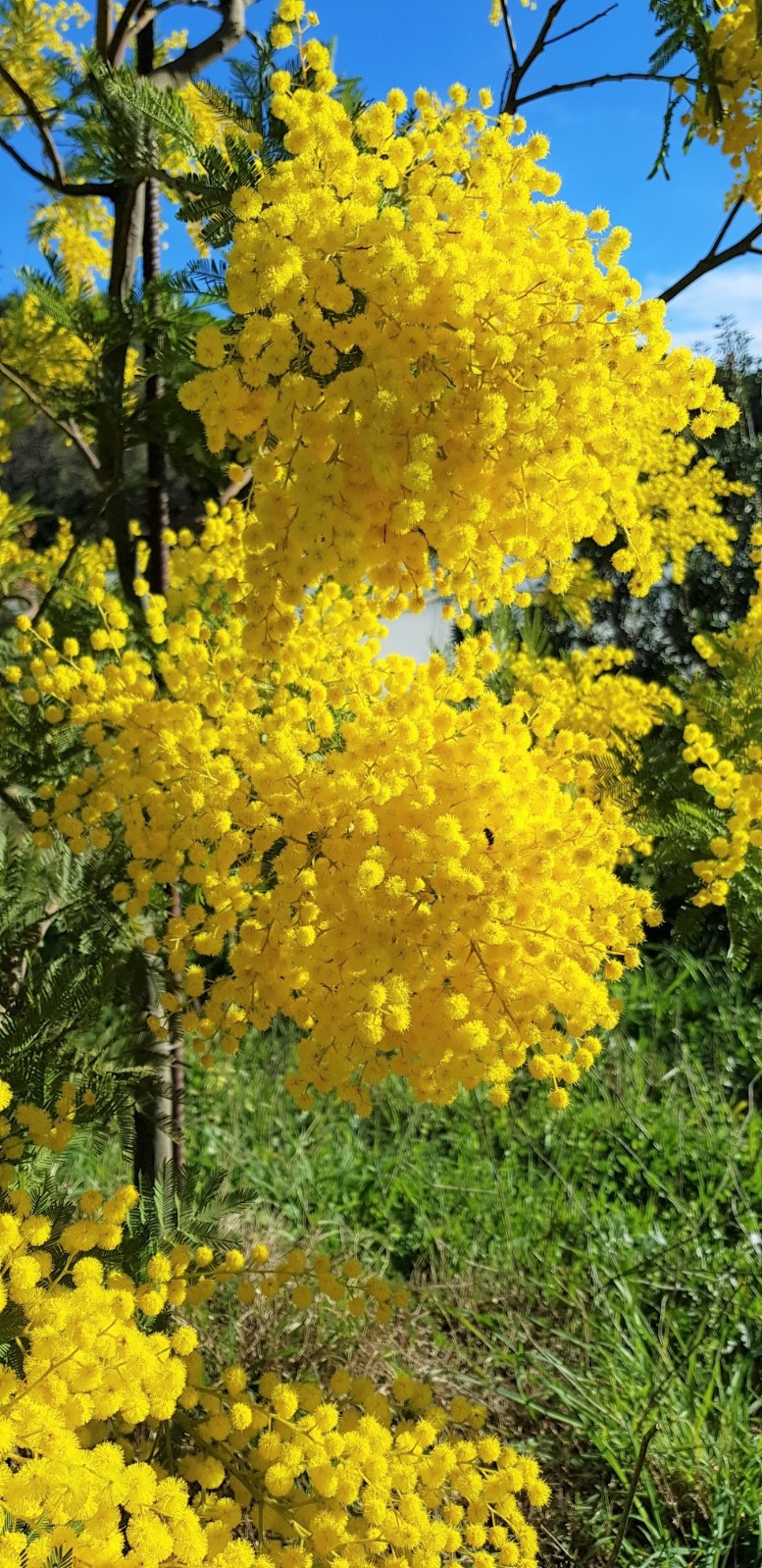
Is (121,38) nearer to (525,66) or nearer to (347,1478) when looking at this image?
(525,66)

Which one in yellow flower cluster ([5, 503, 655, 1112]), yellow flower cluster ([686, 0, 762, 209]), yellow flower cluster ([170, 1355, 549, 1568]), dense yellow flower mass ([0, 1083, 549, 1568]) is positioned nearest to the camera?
dense yellow flower mass ([0, 1083, 549, 1568])

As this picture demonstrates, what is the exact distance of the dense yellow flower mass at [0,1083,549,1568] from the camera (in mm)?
1096

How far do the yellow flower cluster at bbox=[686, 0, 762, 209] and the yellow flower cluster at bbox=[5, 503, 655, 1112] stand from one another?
1.26 metres

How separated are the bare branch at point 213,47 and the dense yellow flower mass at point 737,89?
1006 mm

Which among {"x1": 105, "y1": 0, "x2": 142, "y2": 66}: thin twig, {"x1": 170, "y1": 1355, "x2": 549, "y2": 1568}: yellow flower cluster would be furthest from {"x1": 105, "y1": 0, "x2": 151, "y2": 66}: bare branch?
{"x1": 170, "y1": 1355, "x2": 549, "y2": 1568}: yellow flower cluster

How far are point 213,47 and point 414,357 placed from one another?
1.56 meters

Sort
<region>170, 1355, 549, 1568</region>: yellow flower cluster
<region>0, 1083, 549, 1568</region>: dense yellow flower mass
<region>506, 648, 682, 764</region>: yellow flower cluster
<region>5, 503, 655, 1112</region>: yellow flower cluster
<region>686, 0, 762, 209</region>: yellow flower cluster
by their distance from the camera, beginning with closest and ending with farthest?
<region>0, 1083, 549, 1568</region>: dense yellow flower mass < <region>170, 1355, 549, 1568</region>: yellow flower cluster < <region>5, 503, 655, 1112</region>: yellow flower cluster < <region>686, 0, 762, 209</region>: yellow flower cluster < <region>506, 648, 682, 764</region>: yellow flower cluster

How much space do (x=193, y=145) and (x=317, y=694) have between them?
78cm

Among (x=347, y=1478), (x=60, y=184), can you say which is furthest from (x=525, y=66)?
(x=347, y=1478)

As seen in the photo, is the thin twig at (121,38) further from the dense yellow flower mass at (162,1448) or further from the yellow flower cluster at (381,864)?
the dense yellow flower mass at (162,1448)

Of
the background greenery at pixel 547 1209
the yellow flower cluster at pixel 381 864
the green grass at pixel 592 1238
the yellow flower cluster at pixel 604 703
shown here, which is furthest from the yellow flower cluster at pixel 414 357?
the green grass at pixel 592 1238

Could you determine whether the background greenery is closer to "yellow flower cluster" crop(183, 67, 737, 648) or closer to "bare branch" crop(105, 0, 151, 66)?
"yellow flower cluster" crop(183, 67, 737, 648)

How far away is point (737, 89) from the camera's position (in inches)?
82.7

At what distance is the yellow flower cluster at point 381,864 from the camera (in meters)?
1.42
